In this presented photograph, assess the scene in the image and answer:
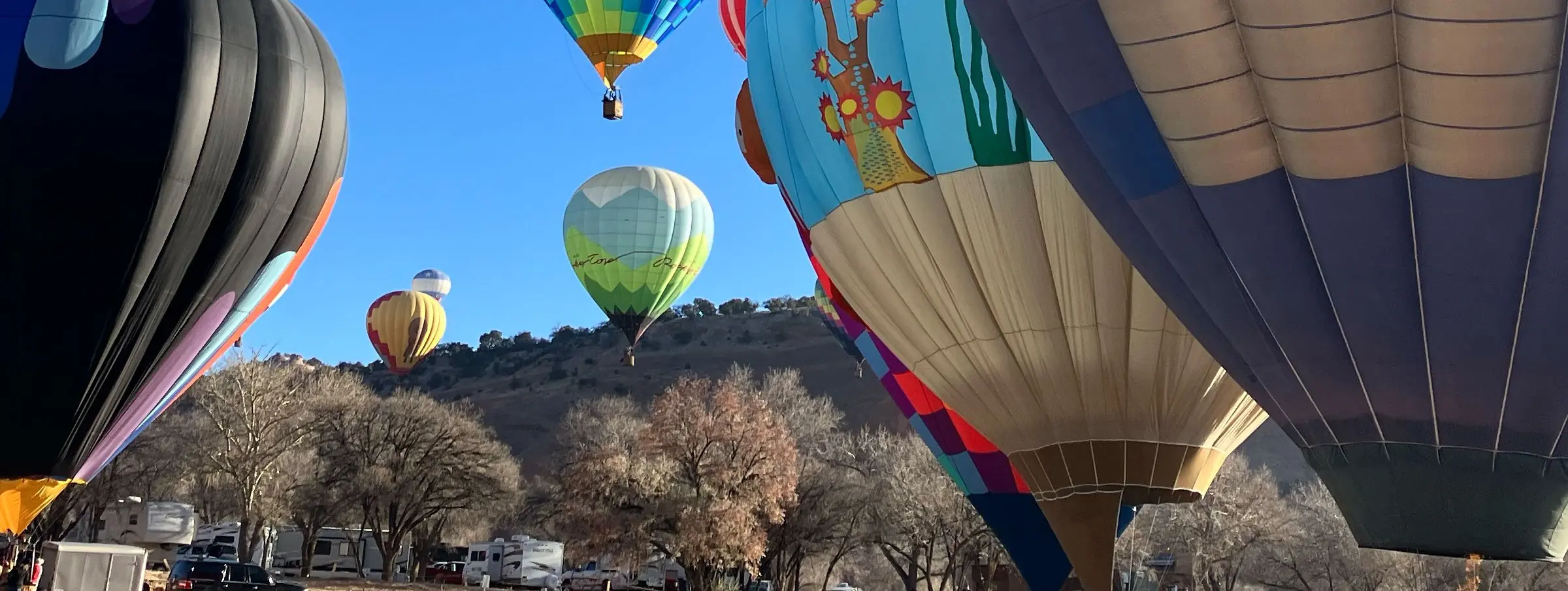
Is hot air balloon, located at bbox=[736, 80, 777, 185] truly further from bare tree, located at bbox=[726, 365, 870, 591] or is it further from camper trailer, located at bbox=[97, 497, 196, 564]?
camper trailer, located at bbox=[97, 497, 196, 564]

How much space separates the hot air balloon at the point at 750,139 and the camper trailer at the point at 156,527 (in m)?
24.3

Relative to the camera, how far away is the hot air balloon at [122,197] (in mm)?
12445

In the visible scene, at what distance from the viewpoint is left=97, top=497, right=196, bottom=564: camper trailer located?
3469 cm

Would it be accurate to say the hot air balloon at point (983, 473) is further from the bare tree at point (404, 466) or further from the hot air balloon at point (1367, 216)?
the bare tree at point (404, 466)

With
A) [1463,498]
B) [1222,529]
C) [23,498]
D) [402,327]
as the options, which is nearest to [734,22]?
[23,498]

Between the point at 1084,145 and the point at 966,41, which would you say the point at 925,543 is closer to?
the point at 966,41

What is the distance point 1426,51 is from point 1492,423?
243 cm

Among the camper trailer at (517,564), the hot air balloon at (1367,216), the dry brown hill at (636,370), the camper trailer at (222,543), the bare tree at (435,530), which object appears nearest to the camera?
the hot air balloon at (1367,216)

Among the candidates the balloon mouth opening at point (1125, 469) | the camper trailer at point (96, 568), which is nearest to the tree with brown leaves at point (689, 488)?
the camper trailer at point (96, 568)

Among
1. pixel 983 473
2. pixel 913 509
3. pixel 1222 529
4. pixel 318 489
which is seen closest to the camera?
pixel 983 473

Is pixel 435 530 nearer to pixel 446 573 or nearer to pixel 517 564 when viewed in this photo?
pixel 446 573

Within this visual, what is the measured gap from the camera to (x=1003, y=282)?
12.3 meters

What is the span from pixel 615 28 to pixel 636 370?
247ft

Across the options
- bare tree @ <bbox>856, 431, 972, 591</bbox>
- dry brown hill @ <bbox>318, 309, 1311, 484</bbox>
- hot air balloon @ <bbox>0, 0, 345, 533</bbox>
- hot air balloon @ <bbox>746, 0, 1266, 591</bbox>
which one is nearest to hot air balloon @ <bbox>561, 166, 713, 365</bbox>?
bare tree @ <bbox>856, 431, 972, 591</bbox>
